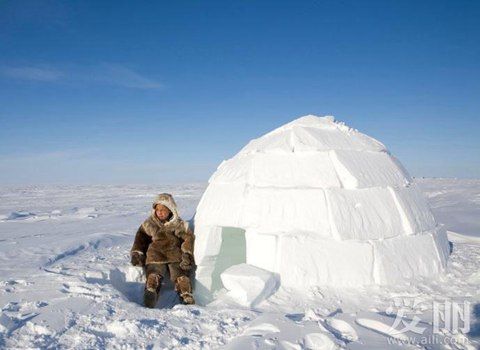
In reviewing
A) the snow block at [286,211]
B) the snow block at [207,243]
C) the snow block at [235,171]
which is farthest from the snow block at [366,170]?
the snow block at [207,243]

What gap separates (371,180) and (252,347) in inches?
128

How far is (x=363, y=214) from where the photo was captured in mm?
4770

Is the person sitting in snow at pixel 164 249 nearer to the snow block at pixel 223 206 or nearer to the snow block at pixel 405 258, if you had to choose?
the snow block at pixel 223 206

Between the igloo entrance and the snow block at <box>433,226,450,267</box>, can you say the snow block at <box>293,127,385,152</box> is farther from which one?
the igloo entrance

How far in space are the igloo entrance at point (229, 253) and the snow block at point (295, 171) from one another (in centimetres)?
112

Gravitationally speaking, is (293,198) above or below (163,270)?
above

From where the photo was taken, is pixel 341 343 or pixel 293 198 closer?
pixel 341 343

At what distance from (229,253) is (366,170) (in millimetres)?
3131

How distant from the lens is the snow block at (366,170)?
4.97 meters

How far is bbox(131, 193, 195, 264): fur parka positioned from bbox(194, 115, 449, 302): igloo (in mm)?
255

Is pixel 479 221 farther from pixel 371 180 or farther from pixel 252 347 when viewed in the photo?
pixel 252 347

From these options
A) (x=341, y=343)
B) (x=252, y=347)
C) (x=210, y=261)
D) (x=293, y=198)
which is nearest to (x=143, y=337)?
(x=252, y=347)

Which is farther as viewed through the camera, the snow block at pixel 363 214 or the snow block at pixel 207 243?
the snow block at pixel 207 243

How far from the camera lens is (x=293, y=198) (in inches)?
Result: 189
